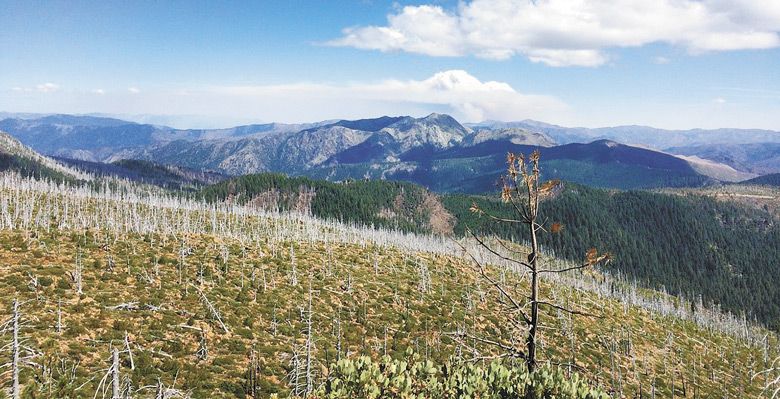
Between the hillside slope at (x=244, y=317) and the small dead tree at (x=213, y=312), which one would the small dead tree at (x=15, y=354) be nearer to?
the hillside slope at (x=244, y=317)

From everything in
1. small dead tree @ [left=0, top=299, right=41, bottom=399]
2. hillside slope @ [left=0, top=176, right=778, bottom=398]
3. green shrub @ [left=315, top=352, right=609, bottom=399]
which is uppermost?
green shrub @ [left=315, top=352, right=609, bottom=399]

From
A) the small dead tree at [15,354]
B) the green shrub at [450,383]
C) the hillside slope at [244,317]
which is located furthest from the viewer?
the hillside slope at [244,317]

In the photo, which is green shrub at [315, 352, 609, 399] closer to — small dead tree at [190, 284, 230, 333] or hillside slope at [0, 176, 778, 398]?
hillside slope at [0, 176, 778, 398]

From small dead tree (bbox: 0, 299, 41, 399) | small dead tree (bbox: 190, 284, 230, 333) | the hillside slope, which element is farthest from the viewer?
small dead tree (bbox: 190, 284, 230, 333)

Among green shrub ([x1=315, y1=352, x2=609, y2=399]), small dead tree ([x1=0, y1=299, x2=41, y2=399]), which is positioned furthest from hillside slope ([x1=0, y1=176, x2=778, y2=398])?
green shrub ([x1=315, y1=352, x2=609, y2=399])

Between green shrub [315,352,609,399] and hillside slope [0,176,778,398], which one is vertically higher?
green shrub [315,352,609,399]

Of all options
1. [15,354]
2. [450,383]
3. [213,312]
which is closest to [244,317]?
[213,312]

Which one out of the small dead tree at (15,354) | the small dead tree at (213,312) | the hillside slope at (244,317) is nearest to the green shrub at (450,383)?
the hillside slope at (244,317)

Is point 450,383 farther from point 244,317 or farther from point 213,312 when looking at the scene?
point 244,317

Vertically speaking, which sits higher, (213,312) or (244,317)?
(213,312)

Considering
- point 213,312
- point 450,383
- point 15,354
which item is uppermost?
point 450,383

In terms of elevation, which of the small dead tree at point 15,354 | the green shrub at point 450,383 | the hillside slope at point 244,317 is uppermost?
the green shrub at point 450,383

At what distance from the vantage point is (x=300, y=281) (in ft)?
294

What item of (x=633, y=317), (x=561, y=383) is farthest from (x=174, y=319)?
(x=633, y=317)
